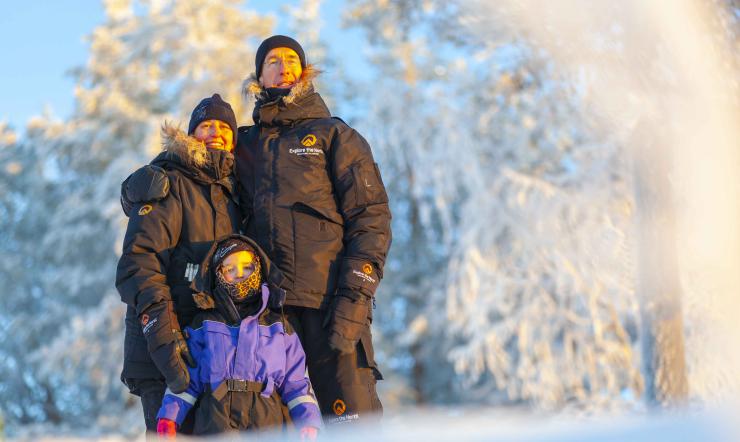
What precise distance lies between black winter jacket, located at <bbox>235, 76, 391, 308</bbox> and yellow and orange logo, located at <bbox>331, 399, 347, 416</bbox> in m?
0.34

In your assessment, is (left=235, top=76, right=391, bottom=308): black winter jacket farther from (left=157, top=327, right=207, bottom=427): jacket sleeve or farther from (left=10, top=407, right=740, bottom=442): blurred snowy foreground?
(left=10, top=407, right=740, bottom=442): blurred snowy foreground

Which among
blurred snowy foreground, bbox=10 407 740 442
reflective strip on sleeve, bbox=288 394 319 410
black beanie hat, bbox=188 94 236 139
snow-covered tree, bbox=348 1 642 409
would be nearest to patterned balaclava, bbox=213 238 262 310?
reflective strip on sleeve, bbox=288 394 319 410

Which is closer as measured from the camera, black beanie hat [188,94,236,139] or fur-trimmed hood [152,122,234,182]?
fur-trimmed hood [152,122,234,182]

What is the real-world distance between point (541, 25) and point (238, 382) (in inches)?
190

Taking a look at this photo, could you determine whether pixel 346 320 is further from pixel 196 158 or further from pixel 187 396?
pixel 196 158

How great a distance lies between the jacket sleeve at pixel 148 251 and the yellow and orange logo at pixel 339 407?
0.67 meters

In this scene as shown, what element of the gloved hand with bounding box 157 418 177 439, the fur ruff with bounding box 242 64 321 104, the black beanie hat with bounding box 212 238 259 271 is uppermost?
the fur ruff with bounding box 242 64 321 104

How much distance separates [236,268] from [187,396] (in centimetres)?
45

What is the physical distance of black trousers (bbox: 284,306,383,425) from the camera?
2.83 m

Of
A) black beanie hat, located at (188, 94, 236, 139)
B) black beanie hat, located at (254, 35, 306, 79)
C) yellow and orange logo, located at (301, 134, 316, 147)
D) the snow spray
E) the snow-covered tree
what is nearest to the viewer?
yellow and orange logo, located at (301, 134, 316, 147)

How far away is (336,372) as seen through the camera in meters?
2.87

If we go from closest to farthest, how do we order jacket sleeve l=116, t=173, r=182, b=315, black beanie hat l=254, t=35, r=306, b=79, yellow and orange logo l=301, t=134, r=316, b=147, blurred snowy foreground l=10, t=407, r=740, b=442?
blurred snowy foreground l=10, t=407, r=740, b=442, jacket sleeve l=116, t=173, r=182, b=315, yellow and orange logo l=301, t=134, r=316, b=147, black beanie hat l=254, t=35, r=306, b=79

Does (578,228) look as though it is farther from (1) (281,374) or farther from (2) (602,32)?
(1) (281,374)

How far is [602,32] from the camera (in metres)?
Answer: 5.71
